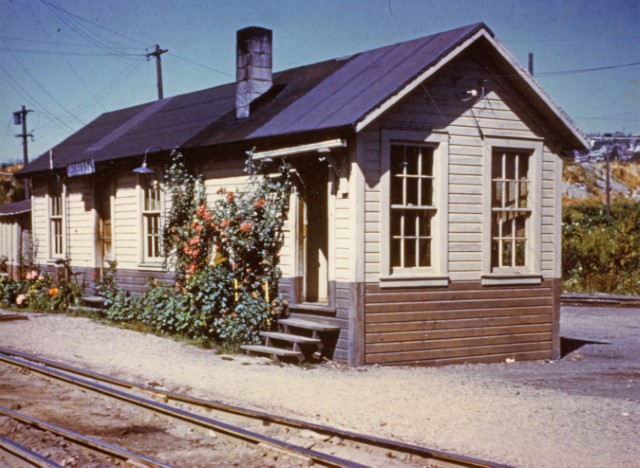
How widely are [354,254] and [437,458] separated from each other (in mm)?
4997

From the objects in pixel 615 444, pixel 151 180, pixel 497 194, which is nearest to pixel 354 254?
pixel 497 194

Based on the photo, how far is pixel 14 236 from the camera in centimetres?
2208

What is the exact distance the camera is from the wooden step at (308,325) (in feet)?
35.9

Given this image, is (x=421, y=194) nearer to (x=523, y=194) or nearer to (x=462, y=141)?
(x=462, y=141)

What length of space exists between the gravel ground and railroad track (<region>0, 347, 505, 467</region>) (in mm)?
487

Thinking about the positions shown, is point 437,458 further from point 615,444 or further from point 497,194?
point 497,194

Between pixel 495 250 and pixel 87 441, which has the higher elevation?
pixel 495 250

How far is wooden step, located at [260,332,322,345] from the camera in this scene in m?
10.8

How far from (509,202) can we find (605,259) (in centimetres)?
1309

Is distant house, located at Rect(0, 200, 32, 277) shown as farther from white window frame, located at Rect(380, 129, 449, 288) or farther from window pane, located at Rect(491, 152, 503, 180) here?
window pane, located at Rect(491, 152, 503, 180)

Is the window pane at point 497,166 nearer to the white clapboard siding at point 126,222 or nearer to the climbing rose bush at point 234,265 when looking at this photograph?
the climbing rose bush at point 234,265

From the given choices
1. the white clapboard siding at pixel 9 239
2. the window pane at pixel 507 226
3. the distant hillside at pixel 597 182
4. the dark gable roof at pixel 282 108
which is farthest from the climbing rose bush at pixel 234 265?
the distant hillside at pixel 597 182

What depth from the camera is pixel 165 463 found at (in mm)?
5820

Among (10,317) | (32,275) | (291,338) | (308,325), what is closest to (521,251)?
→ (308,325)
